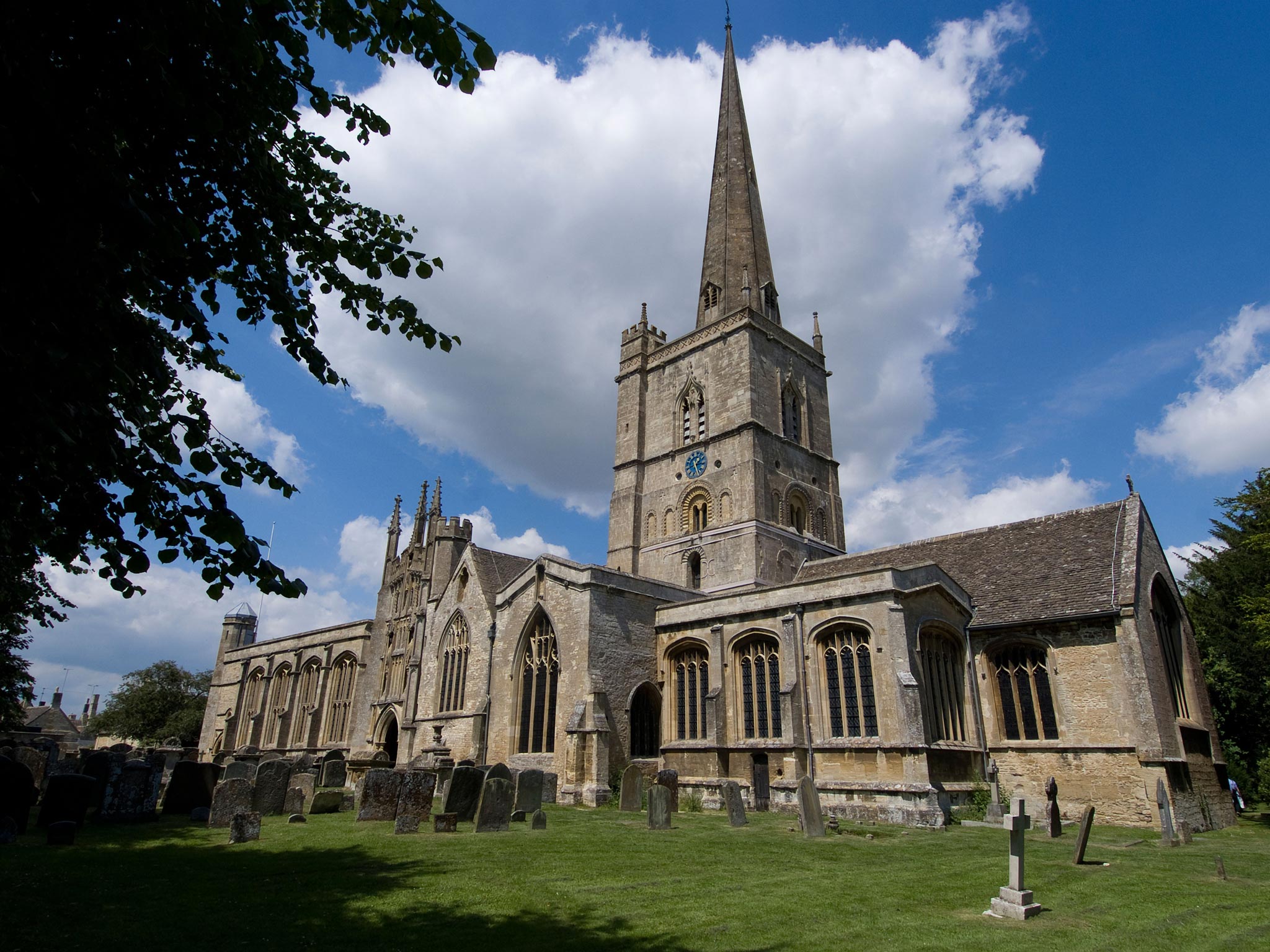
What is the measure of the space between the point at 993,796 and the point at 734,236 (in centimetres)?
2886

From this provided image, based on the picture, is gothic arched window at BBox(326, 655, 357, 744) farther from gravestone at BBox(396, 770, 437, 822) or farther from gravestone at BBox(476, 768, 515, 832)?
gravestone at BBox(476, 768, 515, 832)

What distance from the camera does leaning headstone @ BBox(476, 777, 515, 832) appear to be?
13.4 m

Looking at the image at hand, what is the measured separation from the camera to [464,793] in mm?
14523

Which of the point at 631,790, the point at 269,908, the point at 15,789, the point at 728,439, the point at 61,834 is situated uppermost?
the point at 728,439

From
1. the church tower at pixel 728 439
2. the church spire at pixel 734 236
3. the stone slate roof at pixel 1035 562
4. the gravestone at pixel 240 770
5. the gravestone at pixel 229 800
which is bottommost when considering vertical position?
the gravestone at pixel 229 800

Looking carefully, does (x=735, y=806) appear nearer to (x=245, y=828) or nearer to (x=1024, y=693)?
(x=245, y=828)

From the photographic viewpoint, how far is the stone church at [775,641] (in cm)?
1930

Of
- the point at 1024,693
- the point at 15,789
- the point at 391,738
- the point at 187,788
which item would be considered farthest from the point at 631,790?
the point at 391,738

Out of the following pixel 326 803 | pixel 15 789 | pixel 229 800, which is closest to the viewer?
pixel 15 789

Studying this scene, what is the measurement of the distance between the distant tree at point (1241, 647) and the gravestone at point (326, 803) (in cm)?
2705

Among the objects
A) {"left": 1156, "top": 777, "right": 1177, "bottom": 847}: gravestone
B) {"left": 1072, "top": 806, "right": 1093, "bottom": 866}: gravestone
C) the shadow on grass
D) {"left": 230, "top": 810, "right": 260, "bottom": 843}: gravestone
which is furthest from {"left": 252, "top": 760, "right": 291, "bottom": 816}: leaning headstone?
{"left": 1156, "top": 777, "right": 1177, "bottom": 847}: gravestone

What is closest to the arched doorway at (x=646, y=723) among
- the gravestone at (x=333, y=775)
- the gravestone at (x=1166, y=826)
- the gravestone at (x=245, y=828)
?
the gravestone at (x=333, y=775)

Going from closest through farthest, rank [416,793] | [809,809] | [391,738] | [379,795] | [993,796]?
[416,793]
[809,809]
[379,795]
[993,796]
[391,738]

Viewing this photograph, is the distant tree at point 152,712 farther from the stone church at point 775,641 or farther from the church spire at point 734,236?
the church spire at point 734,236
